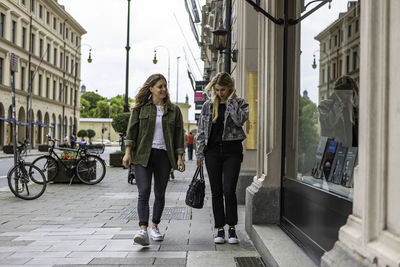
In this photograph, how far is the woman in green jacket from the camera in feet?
16.4

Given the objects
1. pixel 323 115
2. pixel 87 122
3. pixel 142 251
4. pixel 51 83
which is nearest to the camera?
pixel 323 115

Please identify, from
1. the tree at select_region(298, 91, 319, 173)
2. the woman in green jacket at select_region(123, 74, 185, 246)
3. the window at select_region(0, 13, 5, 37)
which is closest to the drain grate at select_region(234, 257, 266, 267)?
the tree at select_region(298, 91, 319, 173)

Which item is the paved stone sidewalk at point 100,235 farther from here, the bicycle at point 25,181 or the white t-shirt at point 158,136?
the white t-shirt at point 158,136

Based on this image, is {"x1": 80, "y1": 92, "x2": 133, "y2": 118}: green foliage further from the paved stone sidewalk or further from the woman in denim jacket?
the woman in denim jacket

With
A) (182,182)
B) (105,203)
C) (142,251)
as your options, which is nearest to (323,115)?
(142,251)

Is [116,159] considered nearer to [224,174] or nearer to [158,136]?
[158,136]

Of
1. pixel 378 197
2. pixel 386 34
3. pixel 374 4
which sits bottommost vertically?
pixel 378 197

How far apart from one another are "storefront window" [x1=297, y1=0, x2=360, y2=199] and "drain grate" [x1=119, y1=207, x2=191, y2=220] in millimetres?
2691

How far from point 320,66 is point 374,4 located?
207cm

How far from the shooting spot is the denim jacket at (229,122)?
188 inches

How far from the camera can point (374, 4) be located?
6.95 feet

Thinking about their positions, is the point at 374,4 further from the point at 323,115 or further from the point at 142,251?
the point at 142,251

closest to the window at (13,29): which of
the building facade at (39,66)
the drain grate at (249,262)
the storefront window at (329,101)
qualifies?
the building facade at (39,66)

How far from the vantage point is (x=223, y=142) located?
4.82m
